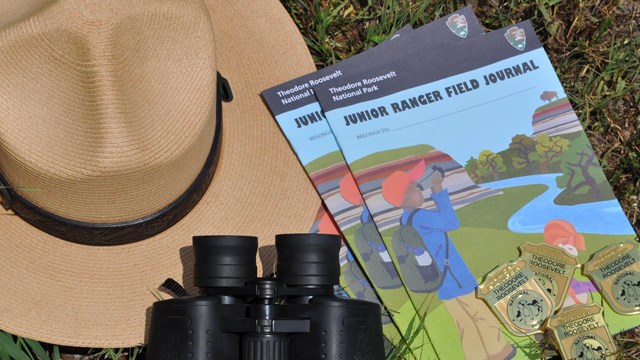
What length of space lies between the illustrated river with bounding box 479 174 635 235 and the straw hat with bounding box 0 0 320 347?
1.60 feet

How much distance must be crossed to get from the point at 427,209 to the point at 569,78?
1.71ft

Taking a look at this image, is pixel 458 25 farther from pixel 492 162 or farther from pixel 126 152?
pixel 126 152

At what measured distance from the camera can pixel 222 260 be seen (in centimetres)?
140

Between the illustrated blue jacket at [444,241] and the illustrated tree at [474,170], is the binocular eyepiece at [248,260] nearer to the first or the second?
the illustrated blue jacket at [444,241]

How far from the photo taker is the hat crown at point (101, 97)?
134 centimetres

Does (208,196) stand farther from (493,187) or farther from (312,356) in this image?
(493,187)

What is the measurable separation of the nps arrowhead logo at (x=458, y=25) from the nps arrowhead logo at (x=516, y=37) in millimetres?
101

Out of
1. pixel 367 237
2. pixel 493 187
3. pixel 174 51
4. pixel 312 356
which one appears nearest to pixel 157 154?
pixel 174 51

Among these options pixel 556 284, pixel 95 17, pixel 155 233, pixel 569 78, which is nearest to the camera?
pixel 95 17

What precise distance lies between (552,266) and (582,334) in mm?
162

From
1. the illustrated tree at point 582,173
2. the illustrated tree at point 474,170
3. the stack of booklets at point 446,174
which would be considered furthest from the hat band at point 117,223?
the illustrated tree at point 582,173

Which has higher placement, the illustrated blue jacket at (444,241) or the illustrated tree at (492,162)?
the illustrated tree at (492,162)

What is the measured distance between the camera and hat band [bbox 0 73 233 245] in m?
1.49

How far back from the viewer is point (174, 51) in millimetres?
1423
